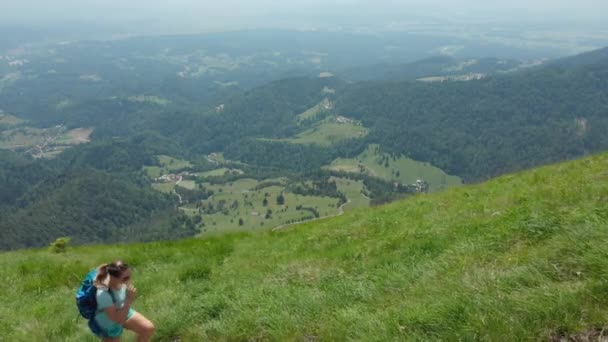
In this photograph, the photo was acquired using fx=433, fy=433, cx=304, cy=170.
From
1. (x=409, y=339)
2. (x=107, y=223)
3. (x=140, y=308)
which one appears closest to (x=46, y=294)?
(x=140, y=308)

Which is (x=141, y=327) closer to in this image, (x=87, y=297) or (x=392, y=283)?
(x=87, y=297)

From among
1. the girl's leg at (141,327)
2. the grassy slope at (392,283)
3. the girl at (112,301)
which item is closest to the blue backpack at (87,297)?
the girl at (112,301)

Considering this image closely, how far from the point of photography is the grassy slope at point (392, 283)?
5.40 metres

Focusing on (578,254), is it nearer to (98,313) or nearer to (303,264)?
(303,264)

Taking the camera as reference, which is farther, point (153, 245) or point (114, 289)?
point (153, 245)

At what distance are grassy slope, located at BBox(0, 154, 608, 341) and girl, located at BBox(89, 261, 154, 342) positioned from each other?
141 cm

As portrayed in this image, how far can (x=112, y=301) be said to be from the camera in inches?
257

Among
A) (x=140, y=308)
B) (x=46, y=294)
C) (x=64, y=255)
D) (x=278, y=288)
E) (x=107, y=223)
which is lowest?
(x=107, y=223)

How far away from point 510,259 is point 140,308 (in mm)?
7581

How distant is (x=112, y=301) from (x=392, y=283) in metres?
4.78

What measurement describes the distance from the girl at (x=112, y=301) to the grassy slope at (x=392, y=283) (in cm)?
141

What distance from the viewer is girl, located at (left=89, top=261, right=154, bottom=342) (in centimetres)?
644

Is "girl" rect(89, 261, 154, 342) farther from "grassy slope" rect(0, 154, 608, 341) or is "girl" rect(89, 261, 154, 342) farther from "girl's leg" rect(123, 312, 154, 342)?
"grassy slope" rect(0, 154, 608, 341)

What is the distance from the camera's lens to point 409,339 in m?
5.43
